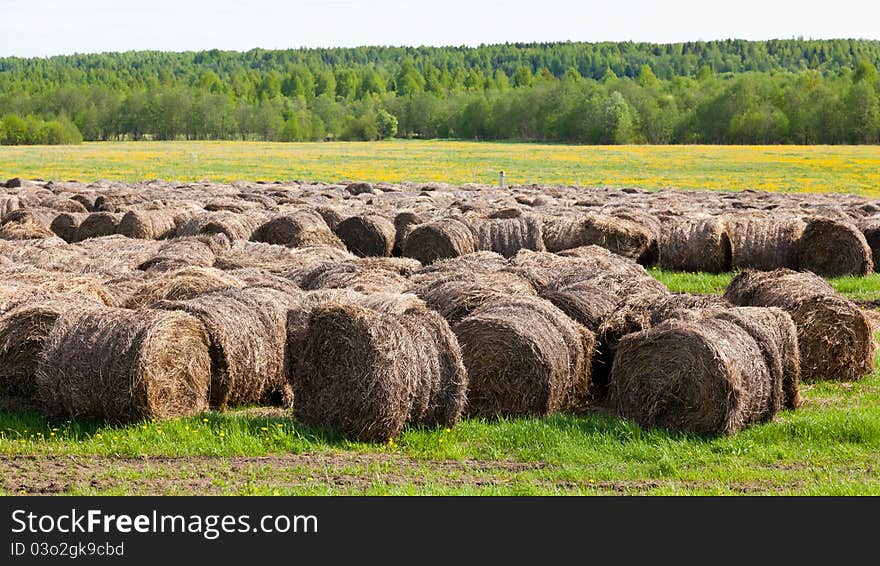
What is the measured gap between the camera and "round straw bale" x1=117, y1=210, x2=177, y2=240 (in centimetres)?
2609

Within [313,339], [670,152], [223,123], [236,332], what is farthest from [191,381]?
[223,123]

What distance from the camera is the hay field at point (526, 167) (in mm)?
65375

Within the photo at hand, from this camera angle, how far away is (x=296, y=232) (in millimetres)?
24359

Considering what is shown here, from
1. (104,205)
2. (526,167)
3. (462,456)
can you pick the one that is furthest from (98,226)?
→ (526,167)

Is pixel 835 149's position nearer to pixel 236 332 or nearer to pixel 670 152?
pixel 670 152

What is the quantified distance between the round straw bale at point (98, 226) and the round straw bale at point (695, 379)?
1817cm

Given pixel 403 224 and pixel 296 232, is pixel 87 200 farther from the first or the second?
pixel 403 224

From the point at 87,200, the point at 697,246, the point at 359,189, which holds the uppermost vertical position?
the point at 697,246

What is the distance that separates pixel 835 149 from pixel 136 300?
333 ft

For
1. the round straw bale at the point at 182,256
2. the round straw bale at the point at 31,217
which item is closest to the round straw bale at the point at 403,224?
the round straw bale at the point at 182,256

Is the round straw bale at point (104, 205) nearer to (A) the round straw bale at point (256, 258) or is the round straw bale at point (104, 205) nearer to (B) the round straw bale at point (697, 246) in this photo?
(A) the round straw bale at point (256, 258)

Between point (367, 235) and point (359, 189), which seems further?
point (359, 189)

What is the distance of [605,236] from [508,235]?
2.20 metres

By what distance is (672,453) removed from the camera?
10.3 meters
